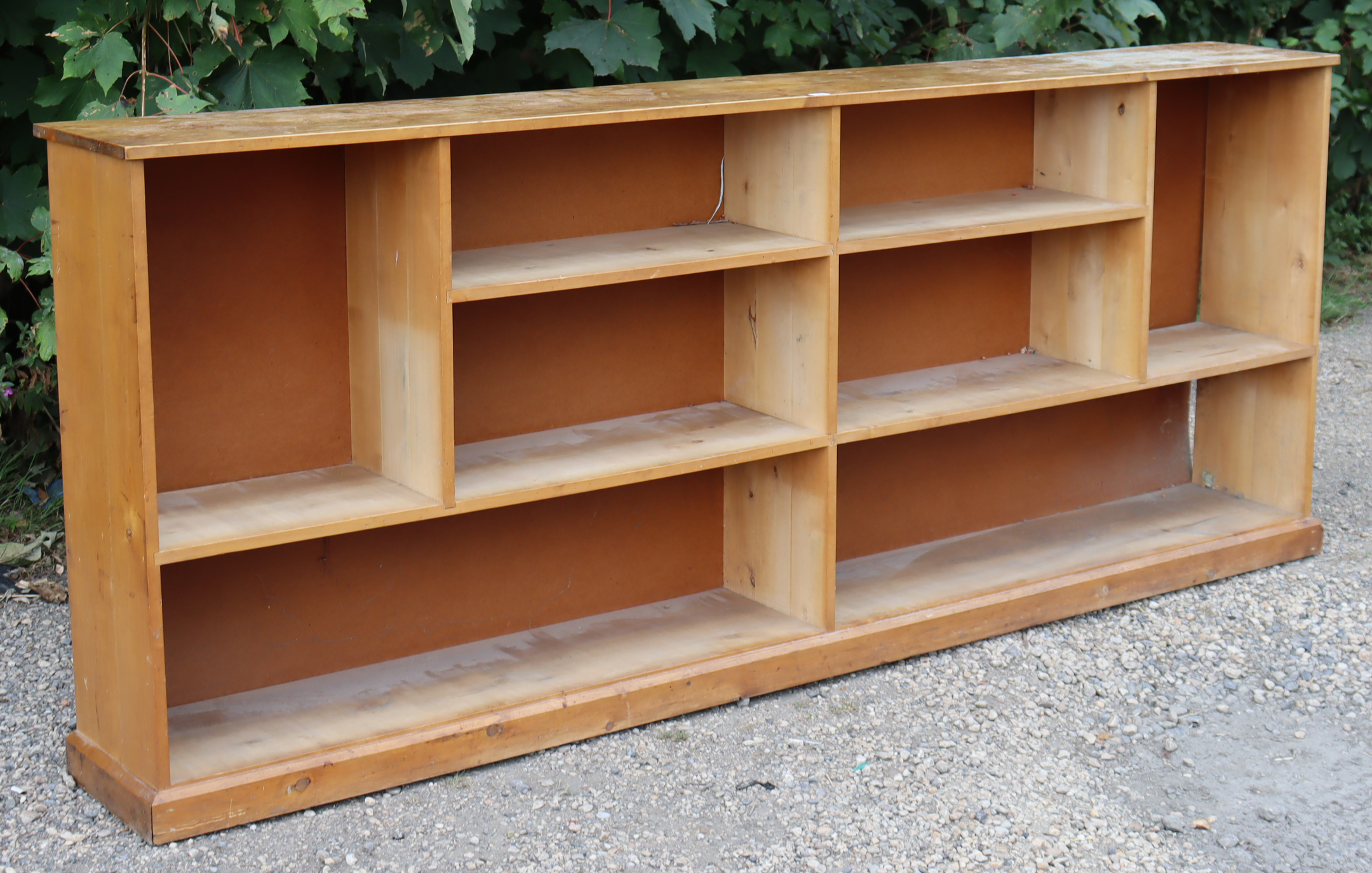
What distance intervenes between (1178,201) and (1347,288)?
358 centimetres

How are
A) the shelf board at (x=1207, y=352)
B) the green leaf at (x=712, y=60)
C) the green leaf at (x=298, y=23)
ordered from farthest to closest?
the green leaf at (x=712, y=60) → the shelf board at (x=1207, y=352) → the green leaf at (x=298, y=23)

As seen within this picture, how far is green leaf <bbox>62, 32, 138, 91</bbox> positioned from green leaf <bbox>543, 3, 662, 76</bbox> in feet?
3.50

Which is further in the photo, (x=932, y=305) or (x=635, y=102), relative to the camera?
(x=932, y=305)

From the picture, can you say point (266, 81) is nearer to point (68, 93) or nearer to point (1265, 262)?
point (68, 93)

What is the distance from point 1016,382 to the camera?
3928mm

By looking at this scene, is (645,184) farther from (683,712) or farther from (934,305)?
(683,712)

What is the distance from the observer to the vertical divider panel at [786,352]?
11.1 ft

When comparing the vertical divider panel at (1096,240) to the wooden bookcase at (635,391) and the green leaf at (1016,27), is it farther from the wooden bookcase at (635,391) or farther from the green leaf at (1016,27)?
the green leaf at (1016,27)

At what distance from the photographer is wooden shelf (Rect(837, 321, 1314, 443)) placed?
12.0 feet

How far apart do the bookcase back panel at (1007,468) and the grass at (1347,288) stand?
9.55ft

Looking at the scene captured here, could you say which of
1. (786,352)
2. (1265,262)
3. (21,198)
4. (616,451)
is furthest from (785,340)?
(21,198)

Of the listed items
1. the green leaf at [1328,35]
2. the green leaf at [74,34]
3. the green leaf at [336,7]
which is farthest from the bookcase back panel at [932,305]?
the green leaf at [1328,35]

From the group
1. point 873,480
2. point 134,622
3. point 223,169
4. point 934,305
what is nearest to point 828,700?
point 873,480

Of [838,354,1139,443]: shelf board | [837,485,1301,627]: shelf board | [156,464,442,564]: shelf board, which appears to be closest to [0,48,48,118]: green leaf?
[156,464,442,564]: shelf board
